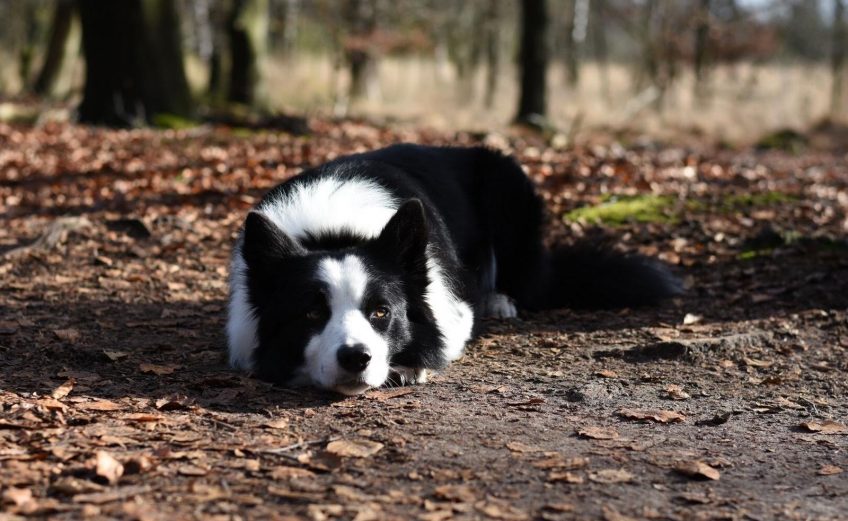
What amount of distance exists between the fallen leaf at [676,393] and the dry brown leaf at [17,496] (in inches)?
135

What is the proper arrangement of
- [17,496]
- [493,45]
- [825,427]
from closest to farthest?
1. [17,496]
2. [825,427]
3. [493,45]

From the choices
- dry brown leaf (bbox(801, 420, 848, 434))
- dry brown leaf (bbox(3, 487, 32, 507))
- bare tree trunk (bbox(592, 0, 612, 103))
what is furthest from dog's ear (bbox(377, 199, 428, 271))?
bare tree trunk (bbox(592, 0, 612, 103))

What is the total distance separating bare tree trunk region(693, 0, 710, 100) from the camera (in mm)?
26616

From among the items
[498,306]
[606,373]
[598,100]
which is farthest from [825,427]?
[598,100]

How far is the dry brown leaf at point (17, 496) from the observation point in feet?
11.2

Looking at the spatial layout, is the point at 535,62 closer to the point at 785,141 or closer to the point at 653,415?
the point at 785,141

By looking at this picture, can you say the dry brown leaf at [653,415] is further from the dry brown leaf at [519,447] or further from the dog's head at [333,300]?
the dog's head at [333,300]

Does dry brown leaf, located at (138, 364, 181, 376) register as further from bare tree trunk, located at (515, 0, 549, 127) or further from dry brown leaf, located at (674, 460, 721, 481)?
bare tree trunk, located at (515, 0, 549, 127)

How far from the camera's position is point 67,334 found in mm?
6148

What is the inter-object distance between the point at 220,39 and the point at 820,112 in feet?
54.7

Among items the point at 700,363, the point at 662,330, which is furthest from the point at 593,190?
the point at 700,363

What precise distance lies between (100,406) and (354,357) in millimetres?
1287

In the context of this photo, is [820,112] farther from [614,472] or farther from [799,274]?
[614,472]

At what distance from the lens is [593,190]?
10.6 meters
